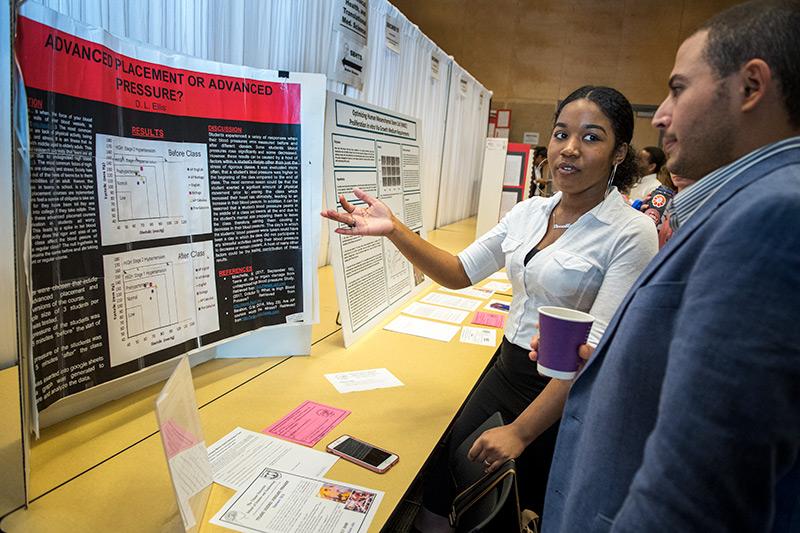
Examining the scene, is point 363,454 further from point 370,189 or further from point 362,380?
point 370,189

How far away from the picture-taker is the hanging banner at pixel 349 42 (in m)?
2.19

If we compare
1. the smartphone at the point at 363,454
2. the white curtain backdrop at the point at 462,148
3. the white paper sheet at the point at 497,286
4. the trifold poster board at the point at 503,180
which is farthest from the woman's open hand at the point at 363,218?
the white curtain backdrop at the point at 462,148

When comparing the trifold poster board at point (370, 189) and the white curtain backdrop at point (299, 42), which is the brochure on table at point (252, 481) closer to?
the trifold poster board at point (370, 189)

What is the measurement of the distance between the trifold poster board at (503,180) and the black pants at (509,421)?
3.08 metres

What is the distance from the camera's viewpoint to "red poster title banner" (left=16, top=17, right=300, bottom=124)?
85 cm

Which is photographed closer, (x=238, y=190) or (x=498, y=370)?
(x=238, y=190)

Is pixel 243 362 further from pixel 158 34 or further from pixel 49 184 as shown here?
pixel 158 34

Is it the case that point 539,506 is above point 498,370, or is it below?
below

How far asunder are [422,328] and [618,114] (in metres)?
1.00

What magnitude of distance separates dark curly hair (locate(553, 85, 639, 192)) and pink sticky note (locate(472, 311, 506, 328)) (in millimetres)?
761

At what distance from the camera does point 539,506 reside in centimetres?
146

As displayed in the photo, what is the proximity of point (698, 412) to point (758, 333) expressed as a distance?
3.8 inches

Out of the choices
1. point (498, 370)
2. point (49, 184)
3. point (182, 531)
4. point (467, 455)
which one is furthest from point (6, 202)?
point (498, 370)

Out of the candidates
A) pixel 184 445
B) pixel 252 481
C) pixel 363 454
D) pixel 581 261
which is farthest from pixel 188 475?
pixel 581 261
